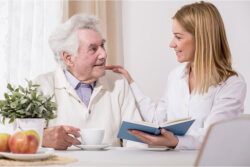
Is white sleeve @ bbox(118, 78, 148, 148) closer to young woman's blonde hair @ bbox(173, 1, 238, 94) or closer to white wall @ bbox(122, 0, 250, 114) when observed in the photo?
young woman's blonde hair @ bbox(173, 1, 238, 94)

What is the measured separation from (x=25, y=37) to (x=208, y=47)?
4.13 feet

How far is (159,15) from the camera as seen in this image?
297 centimetres

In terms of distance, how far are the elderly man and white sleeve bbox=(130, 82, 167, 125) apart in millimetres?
51

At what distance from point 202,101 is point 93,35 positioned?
73cm

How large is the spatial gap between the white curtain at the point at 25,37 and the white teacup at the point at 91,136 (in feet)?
3.27

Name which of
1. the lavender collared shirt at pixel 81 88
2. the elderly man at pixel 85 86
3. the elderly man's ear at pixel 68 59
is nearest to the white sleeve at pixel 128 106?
the elderly man at pixel 85 86

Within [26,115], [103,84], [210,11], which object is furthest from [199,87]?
[26,115]

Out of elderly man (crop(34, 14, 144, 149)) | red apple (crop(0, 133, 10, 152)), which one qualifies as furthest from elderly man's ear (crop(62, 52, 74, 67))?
red apple (crop(0, 133, 10, 152))

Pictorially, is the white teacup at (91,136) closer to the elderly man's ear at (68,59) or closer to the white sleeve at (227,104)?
the white sleeve at (227,104)

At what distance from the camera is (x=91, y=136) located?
1654 millimetres

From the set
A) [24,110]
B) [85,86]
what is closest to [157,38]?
[85,86]

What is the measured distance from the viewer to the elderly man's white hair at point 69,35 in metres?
2.17

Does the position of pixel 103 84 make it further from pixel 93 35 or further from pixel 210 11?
pixel 210 11

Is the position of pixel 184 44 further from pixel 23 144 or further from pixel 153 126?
pixel 23 144
